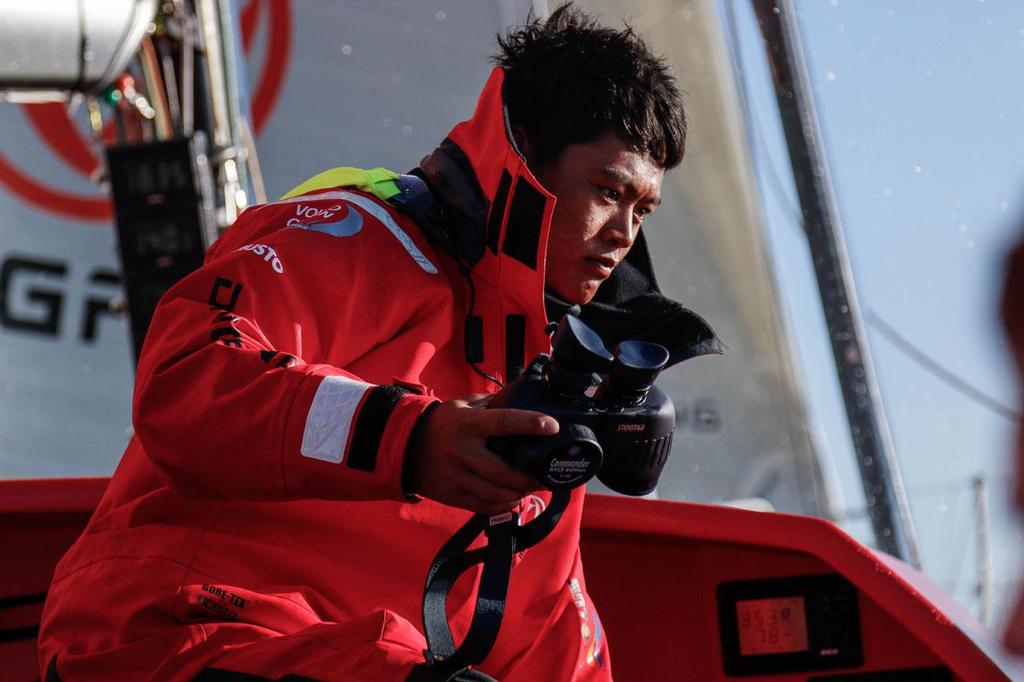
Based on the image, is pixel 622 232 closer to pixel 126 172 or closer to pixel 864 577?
pixel 864 577

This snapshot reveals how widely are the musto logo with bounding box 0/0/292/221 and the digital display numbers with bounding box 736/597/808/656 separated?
12.3ft

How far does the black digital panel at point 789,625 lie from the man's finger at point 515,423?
37.2 inches

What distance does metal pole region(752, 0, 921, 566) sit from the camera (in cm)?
319

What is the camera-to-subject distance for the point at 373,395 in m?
1.09

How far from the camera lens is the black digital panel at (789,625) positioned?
1.84m

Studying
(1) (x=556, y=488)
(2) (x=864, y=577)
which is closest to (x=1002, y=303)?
(1) (x=556, y=488)

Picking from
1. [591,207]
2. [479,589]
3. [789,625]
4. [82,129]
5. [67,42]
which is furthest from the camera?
[82,129]

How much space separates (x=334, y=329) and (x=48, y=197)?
14.8ft

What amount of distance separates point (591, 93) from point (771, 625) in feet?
2.53

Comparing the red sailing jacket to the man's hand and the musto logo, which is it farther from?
the musto logo

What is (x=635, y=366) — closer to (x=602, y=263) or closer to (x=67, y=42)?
(x=602, y=263)

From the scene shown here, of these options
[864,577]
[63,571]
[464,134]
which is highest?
[464,134]

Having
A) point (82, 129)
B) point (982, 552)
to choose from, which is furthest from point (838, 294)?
point (82, 129)

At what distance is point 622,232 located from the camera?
157cm
